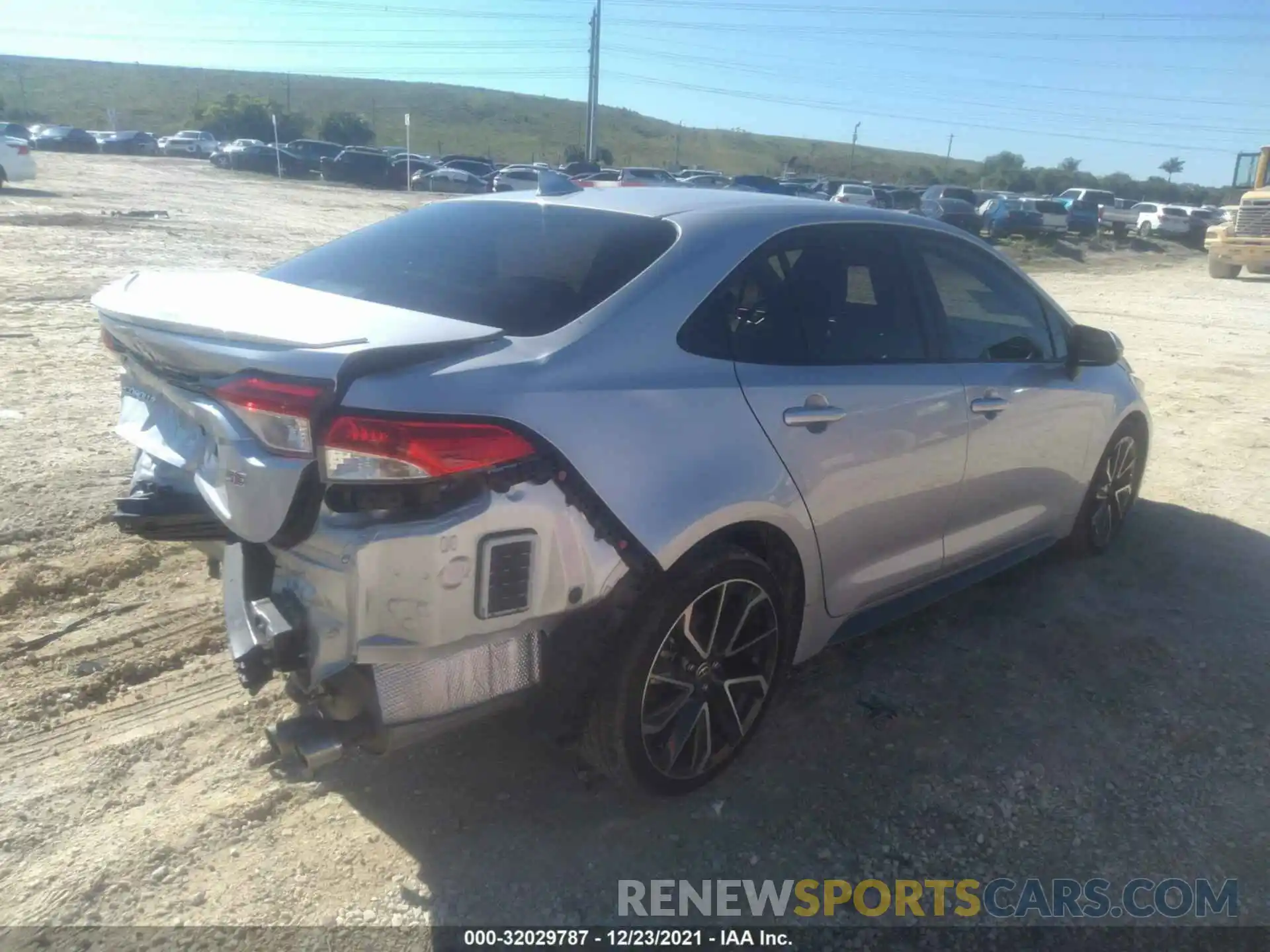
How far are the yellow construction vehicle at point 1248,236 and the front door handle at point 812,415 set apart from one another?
24.2m

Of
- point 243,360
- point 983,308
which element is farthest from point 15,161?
point 243,360

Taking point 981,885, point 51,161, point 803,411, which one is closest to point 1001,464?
point 803,411

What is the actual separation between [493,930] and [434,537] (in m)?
1.07

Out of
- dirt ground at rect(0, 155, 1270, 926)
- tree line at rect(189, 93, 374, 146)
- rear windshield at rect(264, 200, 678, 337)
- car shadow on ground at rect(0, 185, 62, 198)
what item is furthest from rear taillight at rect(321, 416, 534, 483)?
tree line at rect(189, 93, 374, 146)

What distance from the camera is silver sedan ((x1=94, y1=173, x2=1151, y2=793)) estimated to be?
2.33 m

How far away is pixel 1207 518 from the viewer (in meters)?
5.76

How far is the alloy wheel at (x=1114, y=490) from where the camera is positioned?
493cm

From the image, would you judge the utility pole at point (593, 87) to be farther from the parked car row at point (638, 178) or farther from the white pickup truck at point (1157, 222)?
the white pickup truck at point (1157, 222)

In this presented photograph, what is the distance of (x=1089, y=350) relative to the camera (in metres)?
4.36

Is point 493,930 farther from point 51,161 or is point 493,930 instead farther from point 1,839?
point 51,161

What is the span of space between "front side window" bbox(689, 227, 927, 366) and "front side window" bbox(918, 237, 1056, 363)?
0.22m

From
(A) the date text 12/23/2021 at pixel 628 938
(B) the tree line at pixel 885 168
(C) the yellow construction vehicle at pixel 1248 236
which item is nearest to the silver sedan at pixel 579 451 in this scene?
(A) the date text 12/23/2021 at pixel 628 938

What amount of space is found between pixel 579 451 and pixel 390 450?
1.52 feet

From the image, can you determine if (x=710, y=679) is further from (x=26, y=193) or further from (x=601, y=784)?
(x=26, y=193)
